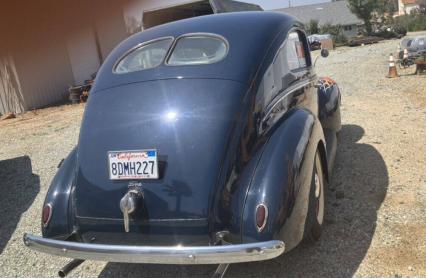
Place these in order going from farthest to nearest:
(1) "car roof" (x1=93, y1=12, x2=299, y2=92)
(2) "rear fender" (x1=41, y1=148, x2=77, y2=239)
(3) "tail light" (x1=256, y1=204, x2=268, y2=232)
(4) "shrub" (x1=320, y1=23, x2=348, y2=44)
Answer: (4) "shrub" (x1=320, y1=23, x2=348, y2=44) < (1) "car roof" (x1=93, y1=12, x2=299, y2=92) < (2) "rear fender" (x1=41, y1=148, x2=77, y2=239) < (3) "tail light" (x1=256, y1=204, x2=268, y2=232)

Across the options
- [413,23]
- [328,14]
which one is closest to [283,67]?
[413,23]

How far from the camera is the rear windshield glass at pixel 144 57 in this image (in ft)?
11.0

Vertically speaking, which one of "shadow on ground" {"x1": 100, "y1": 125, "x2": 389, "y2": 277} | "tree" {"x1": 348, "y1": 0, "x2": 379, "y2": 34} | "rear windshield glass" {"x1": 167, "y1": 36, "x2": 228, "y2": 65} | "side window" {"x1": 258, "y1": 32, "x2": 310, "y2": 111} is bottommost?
"shadow on ground" {"x1": 100, "y1": 125, "x2": 389, "y2": 277}

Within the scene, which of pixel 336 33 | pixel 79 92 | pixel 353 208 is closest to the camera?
pixel 353 208

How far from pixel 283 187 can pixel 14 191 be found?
4.31m

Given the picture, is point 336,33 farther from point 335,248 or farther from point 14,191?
point 335,248

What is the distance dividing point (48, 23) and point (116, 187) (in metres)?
2.16

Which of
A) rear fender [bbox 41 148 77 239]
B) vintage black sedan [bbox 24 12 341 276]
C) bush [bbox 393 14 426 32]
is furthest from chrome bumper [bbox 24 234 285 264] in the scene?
bush [bbox 393 14 426 32]

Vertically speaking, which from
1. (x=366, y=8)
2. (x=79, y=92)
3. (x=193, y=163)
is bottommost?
(x=79, y=92)

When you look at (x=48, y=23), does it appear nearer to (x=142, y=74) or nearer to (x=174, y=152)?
(x=174, y=152)

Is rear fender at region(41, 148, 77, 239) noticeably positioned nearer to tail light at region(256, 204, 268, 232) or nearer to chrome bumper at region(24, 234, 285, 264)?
chrome bumper at region(24, 234, 285, 264)

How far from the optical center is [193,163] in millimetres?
2672

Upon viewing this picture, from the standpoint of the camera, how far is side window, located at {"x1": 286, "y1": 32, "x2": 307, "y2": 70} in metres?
3.86

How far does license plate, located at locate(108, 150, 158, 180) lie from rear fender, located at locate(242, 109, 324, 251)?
0.65m
